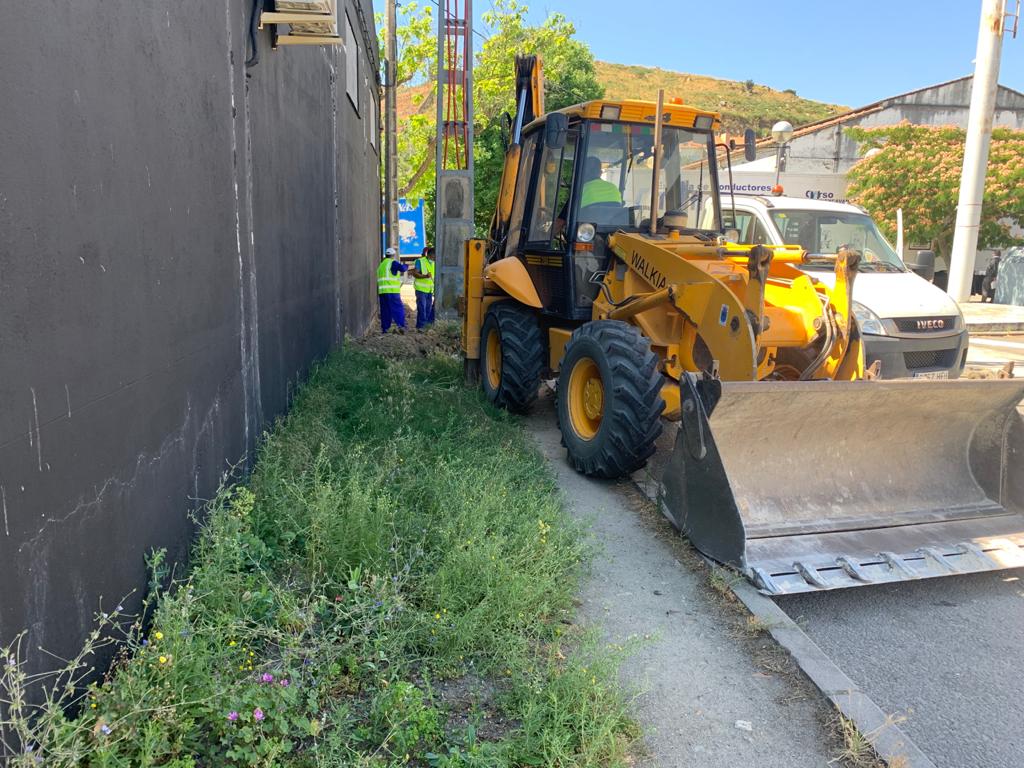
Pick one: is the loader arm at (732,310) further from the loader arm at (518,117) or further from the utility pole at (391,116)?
the utility pole at (391,116)

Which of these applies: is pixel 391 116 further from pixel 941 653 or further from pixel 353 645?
pixel 941 653

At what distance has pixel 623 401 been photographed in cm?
537

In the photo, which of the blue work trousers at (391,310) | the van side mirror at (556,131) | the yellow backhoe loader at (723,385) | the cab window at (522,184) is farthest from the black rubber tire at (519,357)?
the blue work trousers at (391,310)

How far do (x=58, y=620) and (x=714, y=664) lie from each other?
2.72 metres

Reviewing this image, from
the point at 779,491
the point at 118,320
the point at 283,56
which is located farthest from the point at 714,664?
the point at 283,56

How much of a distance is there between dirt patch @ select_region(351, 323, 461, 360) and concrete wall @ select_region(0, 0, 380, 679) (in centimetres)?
540

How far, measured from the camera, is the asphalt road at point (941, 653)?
3.12m

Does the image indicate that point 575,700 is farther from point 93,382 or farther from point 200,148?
point 200,148

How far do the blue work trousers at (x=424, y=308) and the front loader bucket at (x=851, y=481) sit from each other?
37.0 ft

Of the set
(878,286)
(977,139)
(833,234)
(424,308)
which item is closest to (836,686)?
(878,286)

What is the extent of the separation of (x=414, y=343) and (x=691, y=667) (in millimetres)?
8861

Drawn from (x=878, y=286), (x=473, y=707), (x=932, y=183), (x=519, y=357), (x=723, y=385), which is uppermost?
(x=932, y=183)

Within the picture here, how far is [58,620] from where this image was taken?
2402 mm

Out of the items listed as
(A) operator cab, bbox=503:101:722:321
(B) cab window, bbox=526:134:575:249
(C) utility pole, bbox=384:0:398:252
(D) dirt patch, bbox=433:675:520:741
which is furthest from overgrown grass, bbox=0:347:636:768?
(C) utility pole, bbox=384:0:398:252
